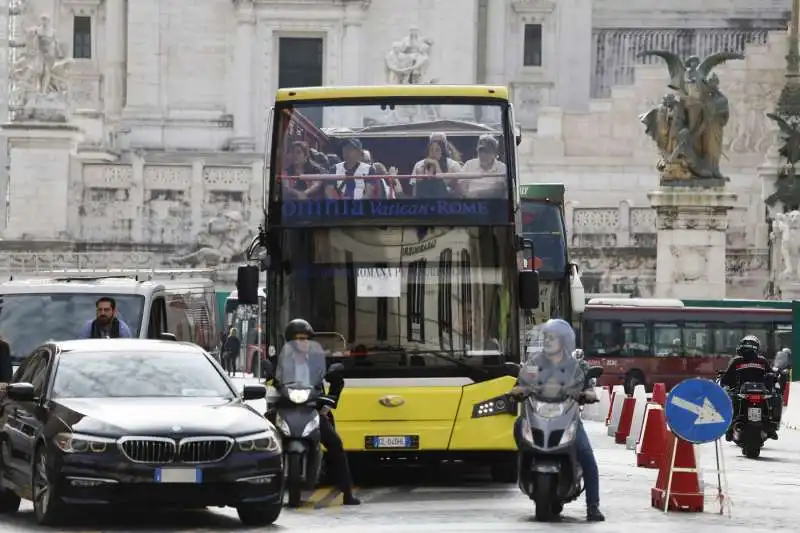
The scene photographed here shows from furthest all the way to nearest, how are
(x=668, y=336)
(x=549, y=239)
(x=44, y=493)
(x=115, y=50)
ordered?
(x=115, y=50) < (x=668, y=336) < (x=549, y=239) < (x=44, y=493)

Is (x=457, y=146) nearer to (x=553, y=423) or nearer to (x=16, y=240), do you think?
(x=553, y=423)

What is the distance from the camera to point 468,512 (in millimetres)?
18234

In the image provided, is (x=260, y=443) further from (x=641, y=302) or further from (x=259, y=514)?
(x=641, y=302)

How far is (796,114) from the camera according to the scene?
6153 cm

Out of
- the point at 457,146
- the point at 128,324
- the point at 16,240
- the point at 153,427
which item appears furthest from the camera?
the point at 16,240

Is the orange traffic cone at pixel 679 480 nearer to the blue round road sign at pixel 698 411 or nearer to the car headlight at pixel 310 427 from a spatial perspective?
the blue round road sign at pixel 698 411

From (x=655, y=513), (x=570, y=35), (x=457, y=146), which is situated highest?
(x=570, y=35)

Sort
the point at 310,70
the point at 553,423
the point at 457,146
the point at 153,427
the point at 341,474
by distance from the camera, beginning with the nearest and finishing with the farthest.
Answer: the point at 153,427 → the point at 553,423 → the point at 341,474 → the point at 457,146 → the point at 310,70

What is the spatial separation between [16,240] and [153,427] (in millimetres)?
45704

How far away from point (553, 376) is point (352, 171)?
13.5 feet

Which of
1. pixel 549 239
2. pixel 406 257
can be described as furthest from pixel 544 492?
pixel 549 239

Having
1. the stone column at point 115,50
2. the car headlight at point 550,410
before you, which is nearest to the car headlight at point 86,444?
the car headlight at point 550,410

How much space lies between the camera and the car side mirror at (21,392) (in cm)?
1670

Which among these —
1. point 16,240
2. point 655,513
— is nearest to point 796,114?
point 16,240
